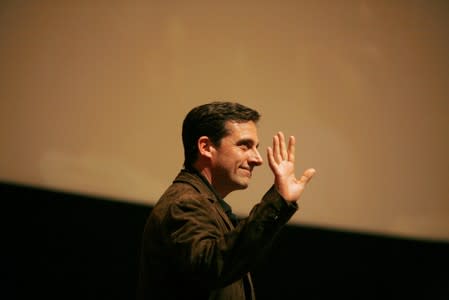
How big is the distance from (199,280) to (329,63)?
130 cm

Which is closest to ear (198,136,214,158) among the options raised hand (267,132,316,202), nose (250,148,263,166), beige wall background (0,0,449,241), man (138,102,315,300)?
man (138,102,315,300)

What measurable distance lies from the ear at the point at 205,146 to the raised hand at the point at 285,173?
21cm

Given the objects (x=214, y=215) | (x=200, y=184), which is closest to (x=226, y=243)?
(x=214, y=215)

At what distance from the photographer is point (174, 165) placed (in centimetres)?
180

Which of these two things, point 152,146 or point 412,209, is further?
point 412,209

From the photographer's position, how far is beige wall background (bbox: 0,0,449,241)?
1787mm

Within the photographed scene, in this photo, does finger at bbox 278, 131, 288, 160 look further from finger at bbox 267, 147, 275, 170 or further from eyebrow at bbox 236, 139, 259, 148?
eyebrow at bbox 236, 139, 259, 148

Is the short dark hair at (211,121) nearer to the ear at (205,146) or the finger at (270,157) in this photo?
the ear at (205,146)

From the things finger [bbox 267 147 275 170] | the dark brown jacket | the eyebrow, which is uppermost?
finger [bbox 267 147 275 170]

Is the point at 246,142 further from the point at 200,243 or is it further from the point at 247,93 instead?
the point at 247,93

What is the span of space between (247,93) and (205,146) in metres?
0.74

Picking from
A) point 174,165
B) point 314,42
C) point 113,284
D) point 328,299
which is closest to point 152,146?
point 174,165

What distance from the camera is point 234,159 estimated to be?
3.75 feet

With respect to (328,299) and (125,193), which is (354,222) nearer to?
(328,299)
